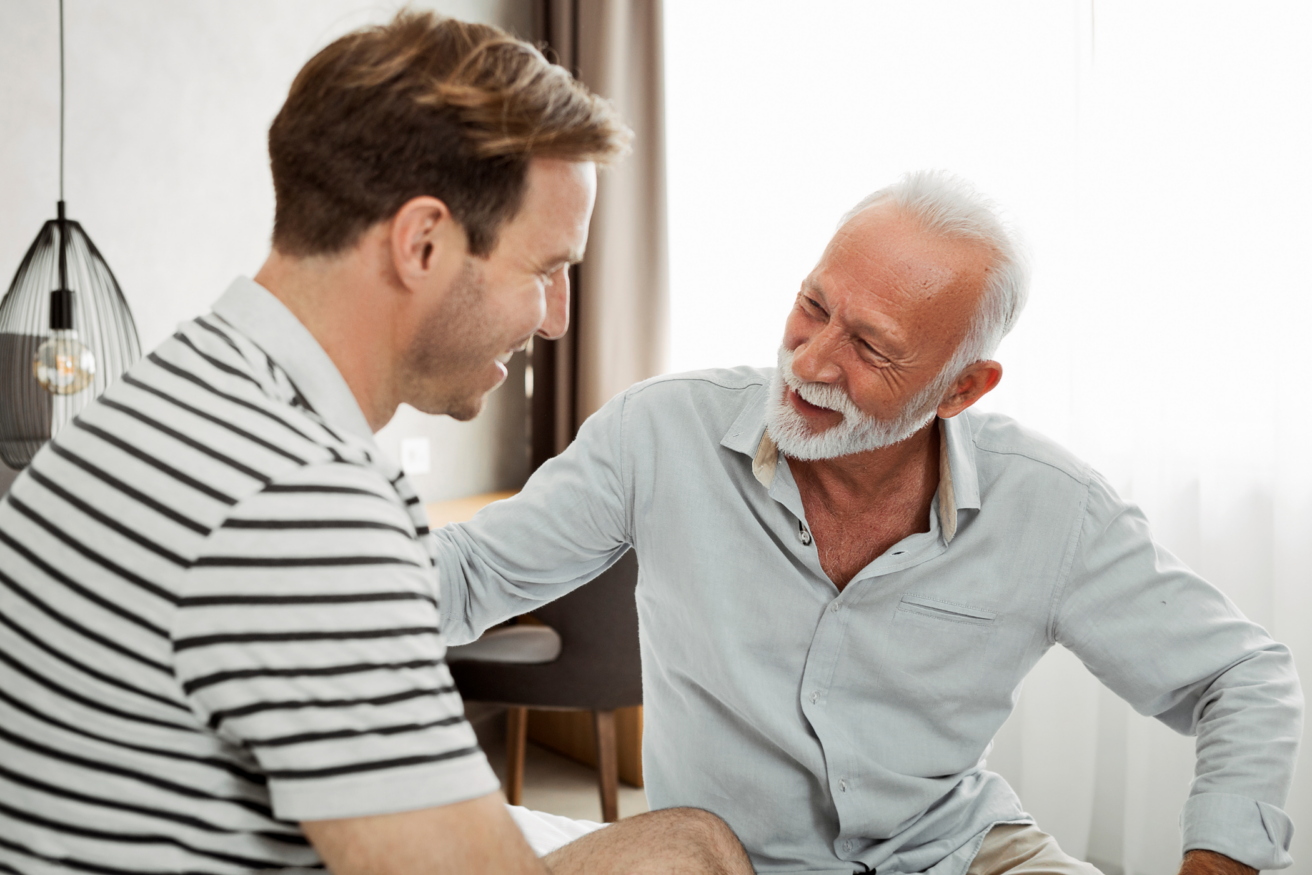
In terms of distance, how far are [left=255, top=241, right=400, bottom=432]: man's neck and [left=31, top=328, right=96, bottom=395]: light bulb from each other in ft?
3.48

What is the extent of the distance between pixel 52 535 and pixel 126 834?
19 centimetres

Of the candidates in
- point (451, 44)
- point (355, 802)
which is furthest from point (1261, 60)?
point (355, 802)

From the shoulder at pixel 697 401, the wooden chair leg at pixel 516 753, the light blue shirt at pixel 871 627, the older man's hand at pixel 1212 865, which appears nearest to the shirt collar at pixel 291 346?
the light blue shirt at pixel 871 627

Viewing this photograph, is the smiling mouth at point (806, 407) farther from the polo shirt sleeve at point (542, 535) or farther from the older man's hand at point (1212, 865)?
the older man's hand at point (1212, 865)

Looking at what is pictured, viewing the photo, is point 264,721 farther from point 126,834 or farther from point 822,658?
point 822,658

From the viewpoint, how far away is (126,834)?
23.2 inches

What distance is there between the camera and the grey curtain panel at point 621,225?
9.54ft

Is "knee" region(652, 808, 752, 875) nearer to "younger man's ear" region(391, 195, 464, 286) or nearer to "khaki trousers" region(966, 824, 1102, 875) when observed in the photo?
"khaki trousers" region(966, 824, 1102, 875)

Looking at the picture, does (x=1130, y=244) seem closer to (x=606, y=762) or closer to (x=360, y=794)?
(x=606, y=762)

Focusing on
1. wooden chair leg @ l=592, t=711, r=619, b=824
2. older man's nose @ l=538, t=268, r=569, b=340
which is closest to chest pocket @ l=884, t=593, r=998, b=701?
older man's nose @ l=538, t=268, r=569, b=340

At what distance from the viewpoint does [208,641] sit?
551 millimetres

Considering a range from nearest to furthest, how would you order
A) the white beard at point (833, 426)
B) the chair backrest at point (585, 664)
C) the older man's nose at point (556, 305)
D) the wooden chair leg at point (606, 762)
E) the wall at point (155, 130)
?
the older man's nose at point (556, 305)
the white beard at point (833, 426)
the wall at point (155, 130)
the chair backrest at point (585, 664)
the wooden chair leg at point (606, 762)

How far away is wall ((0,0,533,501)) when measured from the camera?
187 centimetres

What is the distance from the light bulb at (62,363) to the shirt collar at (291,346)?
1089 mm
